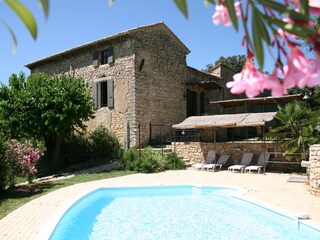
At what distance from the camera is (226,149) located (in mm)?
16703

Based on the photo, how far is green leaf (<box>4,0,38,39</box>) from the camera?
62 centimetres

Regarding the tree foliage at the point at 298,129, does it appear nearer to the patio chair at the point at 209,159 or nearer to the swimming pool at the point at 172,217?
the patio chair at the point at 209,159

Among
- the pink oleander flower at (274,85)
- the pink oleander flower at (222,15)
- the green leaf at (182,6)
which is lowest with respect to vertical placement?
the pink oleander flower at (274,85)

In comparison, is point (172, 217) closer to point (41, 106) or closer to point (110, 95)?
point (41, 106)

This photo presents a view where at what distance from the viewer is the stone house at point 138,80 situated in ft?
61.3

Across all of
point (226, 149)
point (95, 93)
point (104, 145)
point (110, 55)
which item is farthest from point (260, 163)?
point (95, 93)

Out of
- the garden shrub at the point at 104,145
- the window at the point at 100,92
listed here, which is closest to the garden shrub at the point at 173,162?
the garden shrub at the point at 104,145

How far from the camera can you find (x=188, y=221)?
27.4ft

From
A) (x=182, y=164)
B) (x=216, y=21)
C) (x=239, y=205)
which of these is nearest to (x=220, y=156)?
(x=182, y=164)

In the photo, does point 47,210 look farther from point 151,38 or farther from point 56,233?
point 151,38

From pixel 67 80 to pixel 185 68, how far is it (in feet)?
26.8

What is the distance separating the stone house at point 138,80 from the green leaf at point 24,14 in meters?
17.5

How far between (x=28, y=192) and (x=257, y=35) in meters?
11.3

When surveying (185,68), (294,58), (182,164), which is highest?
(185,68)
